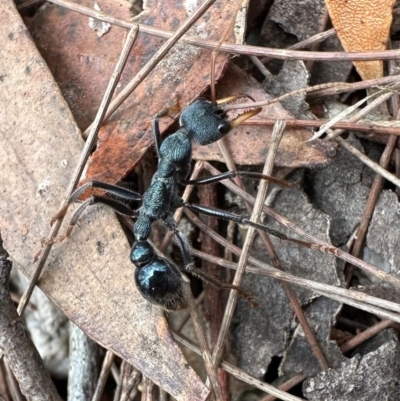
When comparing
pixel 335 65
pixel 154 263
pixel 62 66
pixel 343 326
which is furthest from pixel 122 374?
pixel 335 65

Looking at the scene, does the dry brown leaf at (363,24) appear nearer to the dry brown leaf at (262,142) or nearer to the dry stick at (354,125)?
the dry stick at (354,125)

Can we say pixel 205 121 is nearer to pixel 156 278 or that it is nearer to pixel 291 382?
pixel 156 278

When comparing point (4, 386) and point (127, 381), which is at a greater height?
point (4, 386)

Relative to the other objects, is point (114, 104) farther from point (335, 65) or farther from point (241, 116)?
point (335, 65)

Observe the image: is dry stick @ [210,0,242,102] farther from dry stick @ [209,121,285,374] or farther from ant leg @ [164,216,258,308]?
ant leg @ [164,216,258,308]

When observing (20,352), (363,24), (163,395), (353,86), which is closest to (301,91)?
(353,86)

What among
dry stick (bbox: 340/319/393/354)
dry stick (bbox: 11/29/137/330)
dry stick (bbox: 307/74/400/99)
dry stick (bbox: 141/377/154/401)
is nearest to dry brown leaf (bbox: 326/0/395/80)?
dry stick (bbox: 307/74/400/99)
